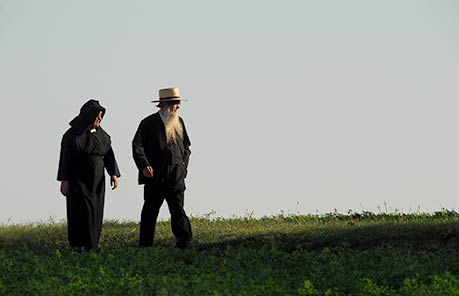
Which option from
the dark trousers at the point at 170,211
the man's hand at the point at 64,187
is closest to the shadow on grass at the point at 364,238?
the dark trousers at the point at 170,211

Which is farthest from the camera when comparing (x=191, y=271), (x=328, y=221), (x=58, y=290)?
(x=328, y=221)

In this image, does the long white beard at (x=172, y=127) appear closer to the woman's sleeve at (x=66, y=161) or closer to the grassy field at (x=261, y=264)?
the woman's sleeve at (x=66, y=161)

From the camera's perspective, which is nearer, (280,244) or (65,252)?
(65,252)

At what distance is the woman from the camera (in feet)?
57.8

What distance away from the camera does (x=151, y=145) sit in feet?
59.9

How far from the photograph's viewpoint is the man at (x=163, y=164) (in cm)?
1808

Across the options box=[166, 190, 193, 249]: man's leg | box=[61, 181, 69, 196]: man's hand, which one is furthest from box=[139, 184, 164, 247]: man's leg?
box=[61, 181, 69, 196]: man's hand

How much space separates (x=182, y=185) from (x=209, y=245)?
1.19 metres

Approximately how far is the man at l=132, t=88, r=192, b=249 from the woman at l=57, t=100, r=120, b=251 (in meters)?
0.80

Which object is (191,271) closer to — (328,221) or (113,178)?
(113,178)

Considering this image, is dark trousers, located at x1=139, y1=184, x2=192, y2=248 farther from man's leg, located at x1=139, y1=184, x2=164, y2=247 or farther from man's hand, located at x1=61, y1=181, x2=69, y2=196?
man's hand, located at x1=61, y1=181, x2=69, y2=196

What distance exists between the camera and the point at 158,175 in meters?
18.1

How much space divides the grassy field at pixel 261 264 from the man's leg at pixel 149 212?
60cm

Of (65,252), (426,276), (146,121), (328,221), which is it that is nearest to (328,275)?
(426,276)
